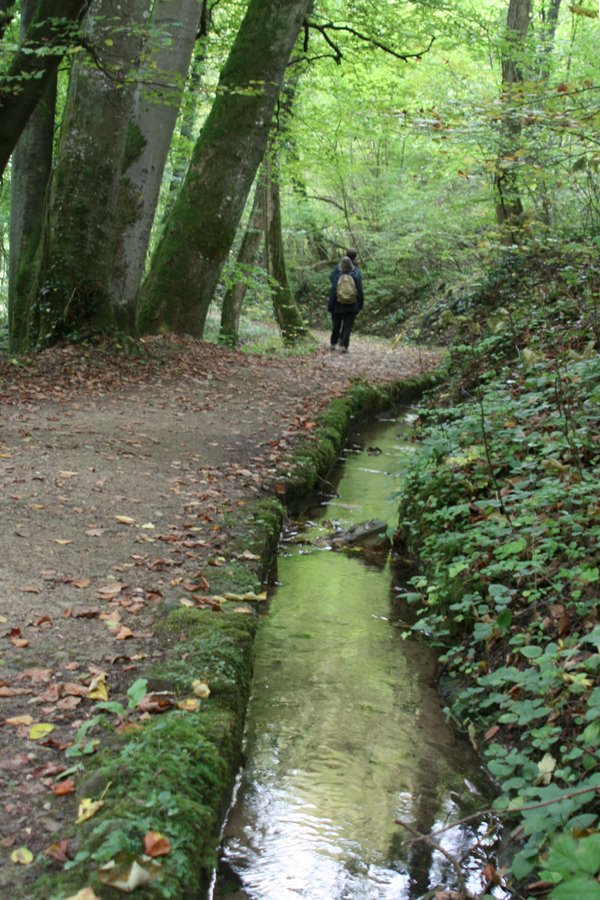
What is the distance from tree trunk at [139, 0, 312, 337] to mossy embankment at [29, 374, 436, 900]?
30.2 feet

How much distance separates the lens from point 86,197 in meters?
10.3

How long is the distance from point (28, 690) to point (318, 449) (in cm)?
536

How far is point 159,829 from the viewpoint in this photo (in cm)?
258

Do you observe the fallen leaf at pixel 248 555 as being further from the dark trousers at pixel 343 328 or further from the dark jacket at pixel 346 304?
the dark trousers at pixel 343 328

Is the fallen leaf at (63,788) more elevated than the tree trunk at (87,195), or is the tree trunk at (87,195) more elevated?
the tree trunk at (87,195)

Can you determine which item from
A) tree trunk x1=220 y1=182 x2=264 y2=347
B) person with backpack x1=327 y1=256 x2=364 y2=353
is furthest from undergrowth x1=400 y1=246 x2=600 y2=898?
tree trunk x1=220 y1=182 x2=264 y2=347

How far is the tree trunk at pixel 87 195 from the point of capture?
989 cm

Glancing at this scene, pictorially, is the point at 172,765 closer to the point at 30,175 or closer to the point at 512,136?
the point at 512,136

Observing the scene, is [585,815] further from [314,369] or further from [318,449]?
[314,369]

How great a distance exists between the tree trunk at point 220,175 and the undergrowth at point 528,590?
20.8 ft

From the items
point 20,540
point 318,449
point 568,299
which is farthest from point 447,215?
point 20,540

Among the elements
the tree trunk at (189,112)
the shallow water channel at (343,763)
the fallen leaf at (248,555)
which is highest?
the tree trunk at (189,112)

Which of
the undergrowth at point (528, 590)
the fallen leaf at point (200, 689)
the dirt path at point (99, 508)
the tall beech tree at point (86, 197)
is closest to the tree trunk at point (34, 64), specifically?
the tall beech tree at point (86, 197)

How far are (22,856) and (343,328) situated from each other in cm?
1677
